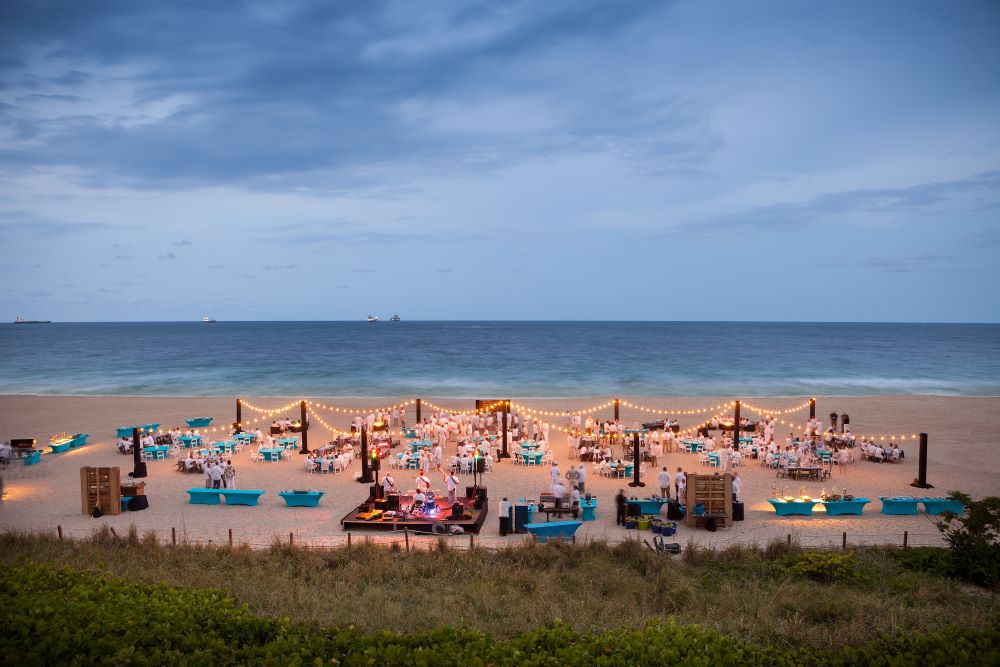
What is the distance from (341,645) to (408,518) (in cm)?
1037

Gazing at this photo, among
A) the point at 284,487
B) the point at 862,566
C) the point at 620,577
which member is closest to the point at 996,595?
the point at 862,566

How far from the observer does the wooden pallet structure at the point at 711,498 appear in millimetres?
15484

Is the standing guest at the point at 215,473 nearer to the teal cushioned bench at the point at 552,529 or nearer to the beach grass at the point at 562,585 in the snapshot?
the beach grass at the point at 562,585

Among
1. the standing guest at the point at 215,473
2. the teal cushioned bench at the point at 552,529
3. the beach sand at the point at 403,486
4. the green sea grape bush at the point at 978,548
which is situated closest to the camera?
the green sea grape bush at the point at 978,548

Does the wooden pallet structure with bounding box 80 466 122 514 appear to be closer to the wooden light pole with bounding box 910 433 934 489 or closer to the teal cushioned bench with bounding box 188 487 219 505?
the teal cushioned bench with bounding box 188 487 219 505

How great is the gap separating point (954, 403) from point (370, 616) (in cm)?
4143

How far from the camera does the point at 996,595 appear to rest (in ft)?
34.6

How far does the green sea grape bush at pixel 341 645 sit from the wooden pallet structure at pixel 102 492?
11.6 meters

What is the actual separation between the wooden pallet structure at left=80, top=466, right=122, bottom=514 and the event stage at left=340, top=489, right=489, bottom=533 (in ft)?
20.7

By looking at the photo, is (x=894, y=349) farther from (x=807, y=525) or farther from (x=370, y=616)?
(x=370, y=616)

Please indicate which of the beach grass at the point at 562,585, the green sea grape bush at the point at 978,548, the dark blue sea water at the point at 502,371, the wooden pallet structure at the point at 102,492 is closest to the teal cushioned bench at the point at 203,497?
the wooden pallet structure at the point at 102,492

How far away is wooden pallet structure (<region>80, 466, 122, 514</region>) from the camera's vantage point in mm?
16547

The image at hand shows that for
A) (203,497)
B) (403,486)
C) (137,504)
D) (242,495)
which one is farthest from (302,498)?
(137,504)

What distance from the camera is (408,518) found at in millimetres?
15594
